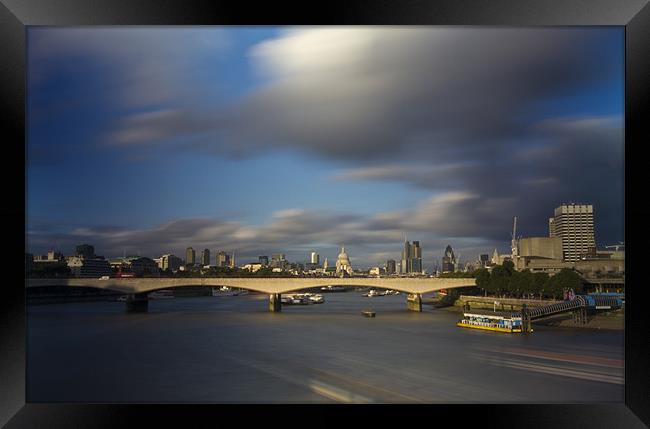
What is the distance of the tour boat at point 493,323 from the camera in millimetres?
12148

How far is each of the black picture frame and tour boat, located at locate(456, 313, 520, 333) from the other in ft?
30.4

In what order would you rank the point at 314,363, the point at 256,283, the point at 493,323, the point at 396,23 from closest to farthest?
the point at 396,23
the point at 314,363
the point at 493,323
the point at 256,283

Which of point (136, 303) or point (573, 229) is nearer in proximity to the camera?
point (136, 303)

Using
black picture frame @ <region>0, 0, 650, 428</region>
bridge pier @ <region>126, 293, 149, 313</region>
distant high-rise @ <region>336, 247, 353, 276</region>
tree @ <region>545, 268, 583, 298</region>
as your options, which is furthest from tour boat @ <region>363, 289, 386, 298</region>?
black picture frame @ <region>0, 0, 650, 428</region>

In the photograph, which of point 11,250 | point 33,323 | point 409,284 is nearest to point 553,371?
point 11,250

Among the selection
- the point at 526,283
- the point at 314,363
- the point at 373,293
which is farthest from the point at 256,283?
the point at 373,293

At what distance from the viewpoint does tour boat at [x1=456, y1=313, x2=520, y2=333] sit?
1215 cm

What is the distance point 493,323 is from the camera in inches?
497

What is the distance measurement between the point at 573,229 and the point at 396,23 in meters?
27.2

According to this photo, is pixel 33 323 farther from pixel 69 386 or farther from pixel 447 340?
pixel 447 340

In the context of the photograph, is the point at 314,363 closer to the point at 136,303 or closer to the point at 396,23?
the point at 396,23

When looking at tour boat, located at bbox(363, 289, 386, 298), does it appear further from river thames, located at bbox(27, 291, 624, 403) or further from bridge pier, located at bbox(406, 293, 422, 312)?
river thames, located at bbox(27, 291, 624, 403)

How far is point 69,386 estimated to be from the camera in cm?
693

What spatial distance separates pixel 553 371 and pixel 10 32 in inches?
277
